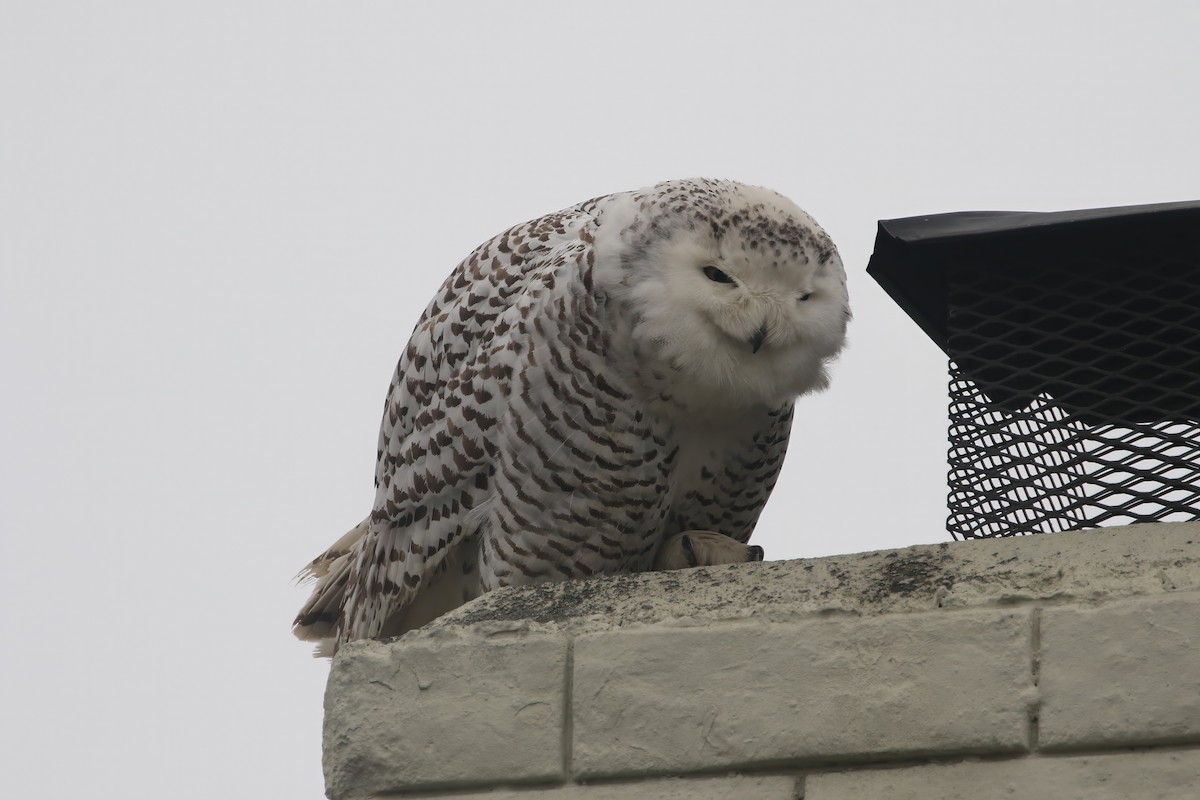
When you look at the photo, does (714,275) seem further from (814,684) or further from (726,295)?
(814,684)

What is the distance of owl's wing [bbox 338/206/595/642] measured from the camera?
467 centimetres

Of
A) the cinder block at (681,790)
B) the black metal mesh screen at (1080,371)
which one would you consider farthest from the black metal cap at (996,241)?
the cinder block at (681,790)

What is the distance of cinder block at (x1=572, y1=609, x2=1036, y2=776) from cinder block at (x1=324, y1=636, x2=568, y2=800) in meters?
0.08

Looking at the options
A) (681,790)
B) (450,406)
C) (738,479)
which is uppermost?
(450,406)

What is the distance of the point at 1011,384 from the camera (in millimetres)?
3963

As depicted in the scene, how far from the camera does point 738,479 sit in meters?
4.83

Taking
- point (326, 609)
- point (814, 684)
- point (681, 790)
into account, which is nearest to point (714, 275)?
point (814, 684)

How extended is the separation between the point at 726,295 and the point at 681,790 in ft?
4.42

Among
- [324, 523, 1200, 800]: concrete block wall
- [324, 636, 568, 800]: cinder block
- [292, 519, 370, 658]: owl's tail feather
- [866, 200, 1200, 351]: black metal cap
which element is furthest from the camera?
[292, 519, 370, 658]: owl's tail feather

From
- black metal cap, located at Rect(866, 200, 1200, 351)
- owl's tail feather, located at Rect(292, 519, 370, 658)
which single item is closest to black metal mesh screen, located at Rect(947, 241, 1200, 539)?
black metal cap, located at Rect(866, 200, 1200, 351)

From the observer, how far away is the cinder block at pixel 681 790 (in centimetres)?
334

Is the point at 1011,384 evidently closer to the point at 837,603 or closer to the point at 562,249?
the point at 837,603

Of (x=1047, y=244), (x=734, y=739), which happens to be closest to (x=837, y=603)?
(x=734, y=739)

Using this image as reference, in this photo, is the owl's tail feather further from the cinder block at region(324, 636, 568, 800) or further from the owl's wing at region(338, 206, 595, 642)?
the cinder block at region(324, 636, 568, 800)
